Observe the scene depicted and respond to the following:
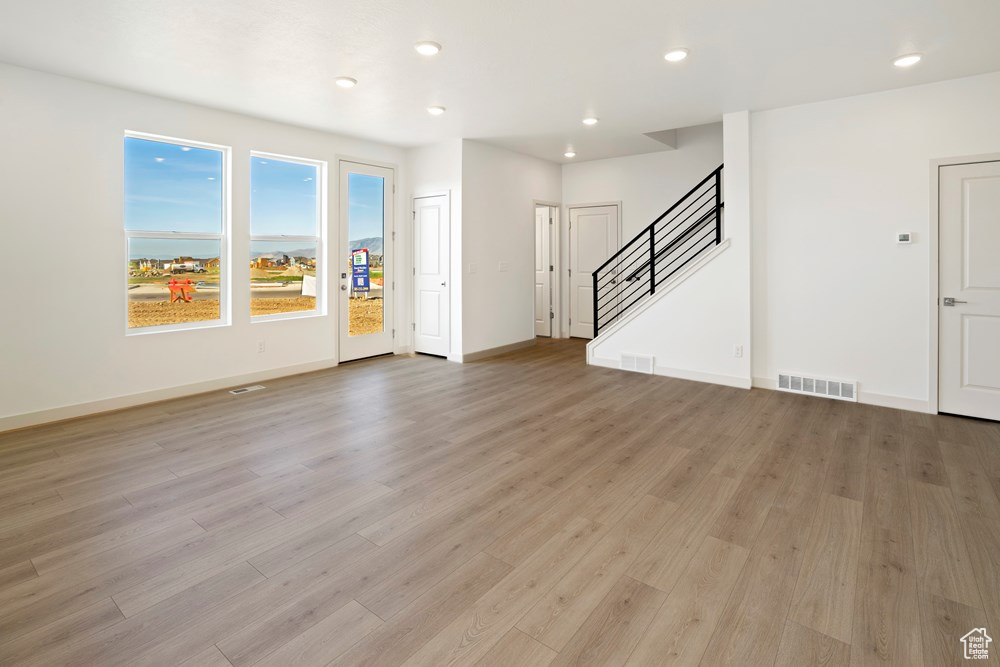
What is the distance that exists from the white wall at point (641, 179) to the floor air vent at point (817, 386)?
10.8 ft

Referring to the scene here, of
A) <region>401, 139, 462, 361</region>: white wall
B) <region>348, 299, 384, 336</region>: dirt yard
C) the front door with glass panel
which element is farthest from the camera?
<region>348, 299, 384, 336</region>: dirt yard

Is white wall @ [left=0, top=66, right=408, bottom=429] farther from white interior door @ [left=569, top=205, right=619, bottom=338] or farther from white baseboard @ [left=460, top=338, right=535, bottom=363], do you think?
white interior door @ [left=569, top=205, right=619, bottom=338]

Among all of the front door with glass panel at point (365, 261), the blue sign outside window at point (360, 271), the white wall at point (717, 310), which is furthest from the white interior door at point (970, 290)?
the blue sign outside window at point (360, 271)

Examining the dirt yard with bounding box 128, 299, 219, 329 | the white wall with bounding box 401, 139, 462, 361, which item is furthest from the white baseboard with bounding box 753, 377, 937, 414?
the dirt yard with bounding box 128, 299, 219, 329

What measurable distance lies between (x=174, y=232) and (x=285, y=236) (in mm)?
1157

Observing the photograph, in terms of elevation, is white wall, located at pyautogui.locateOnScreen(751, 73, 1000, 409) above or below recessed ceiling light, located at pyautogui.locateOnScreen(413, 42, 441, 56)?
below

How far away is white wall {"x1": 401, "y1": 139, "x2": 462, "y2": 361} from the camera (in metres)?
6.50

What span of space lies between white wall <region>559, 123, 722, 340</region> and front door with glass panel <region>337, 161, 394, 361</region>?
310 cm

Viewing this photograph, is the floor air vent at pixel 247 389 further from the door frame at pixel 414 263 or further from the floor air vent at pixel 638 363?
the floor air vent at pixel 638 363

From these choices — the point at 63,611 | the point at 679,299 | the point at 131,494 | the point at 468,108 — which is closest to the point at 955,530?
the point at 679,299

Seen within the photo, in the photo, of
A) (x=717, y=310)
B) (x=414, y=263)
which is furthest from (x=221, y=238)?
(x=717, y=310)

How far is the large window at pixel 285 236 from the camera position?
18.4 ft

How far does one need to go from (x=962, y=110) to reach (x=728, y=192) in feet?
6.14

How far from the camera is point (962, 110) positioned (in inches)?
165
